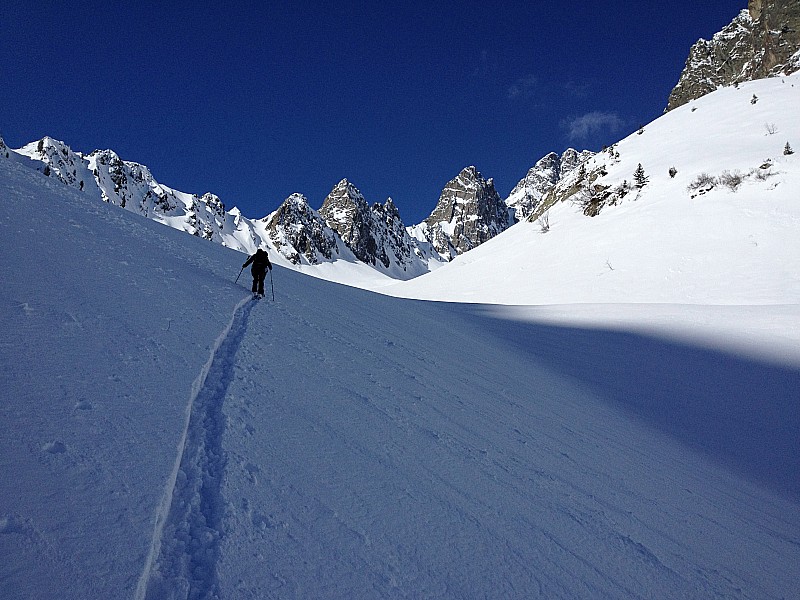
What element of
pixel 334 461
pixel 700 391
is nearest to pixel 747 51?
pixel 700 391

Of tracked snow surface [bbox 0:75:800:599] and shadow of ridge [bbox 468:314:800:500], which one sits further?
shadow of ridge [bbox 468:314:800:500]

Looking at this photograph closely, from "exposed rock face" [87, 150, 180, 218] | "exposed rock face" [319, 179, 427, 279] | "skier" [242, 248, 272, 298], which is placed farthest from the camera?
"exposed rock face" [319, 179, 427, 279]

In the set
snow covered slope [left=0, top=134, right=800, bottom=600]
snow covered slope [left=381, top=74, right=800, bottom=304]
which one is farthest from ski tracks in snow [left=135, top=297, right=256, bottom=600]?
snow covered slope [left=381, top=74, right=800, bottom=304]

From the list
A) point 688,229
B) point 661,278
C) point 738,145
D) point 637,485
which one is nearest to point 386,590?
point 637,485

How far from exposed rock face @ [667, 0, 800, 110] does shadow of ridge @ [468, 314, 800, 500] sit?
58.1 meters

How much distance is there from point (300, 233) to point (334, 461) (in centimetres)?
13672

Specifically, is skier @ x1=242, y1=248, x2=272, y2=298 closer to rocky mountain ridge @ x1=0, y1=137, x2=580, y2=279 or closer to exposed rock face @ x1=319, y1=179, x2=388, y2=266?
rocky mountain ridge @ x1=0, y1=137, x2=580, y2=279

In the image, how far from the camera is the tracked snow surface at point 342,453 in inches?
94.7

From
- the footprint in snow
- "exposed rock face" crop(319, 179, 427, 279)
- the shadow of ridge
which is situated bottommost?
the footprint in snow

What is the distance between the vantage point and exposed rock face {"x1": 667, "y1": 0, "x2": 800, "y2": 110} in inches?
2165

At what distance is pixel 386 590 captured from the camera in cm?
242

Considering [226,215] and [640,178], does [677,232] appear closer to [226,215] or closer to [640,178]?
[640,178]

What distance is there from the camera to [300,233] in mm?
134375

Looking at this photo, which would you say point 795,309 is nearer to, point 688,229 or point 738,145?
point 688,229
